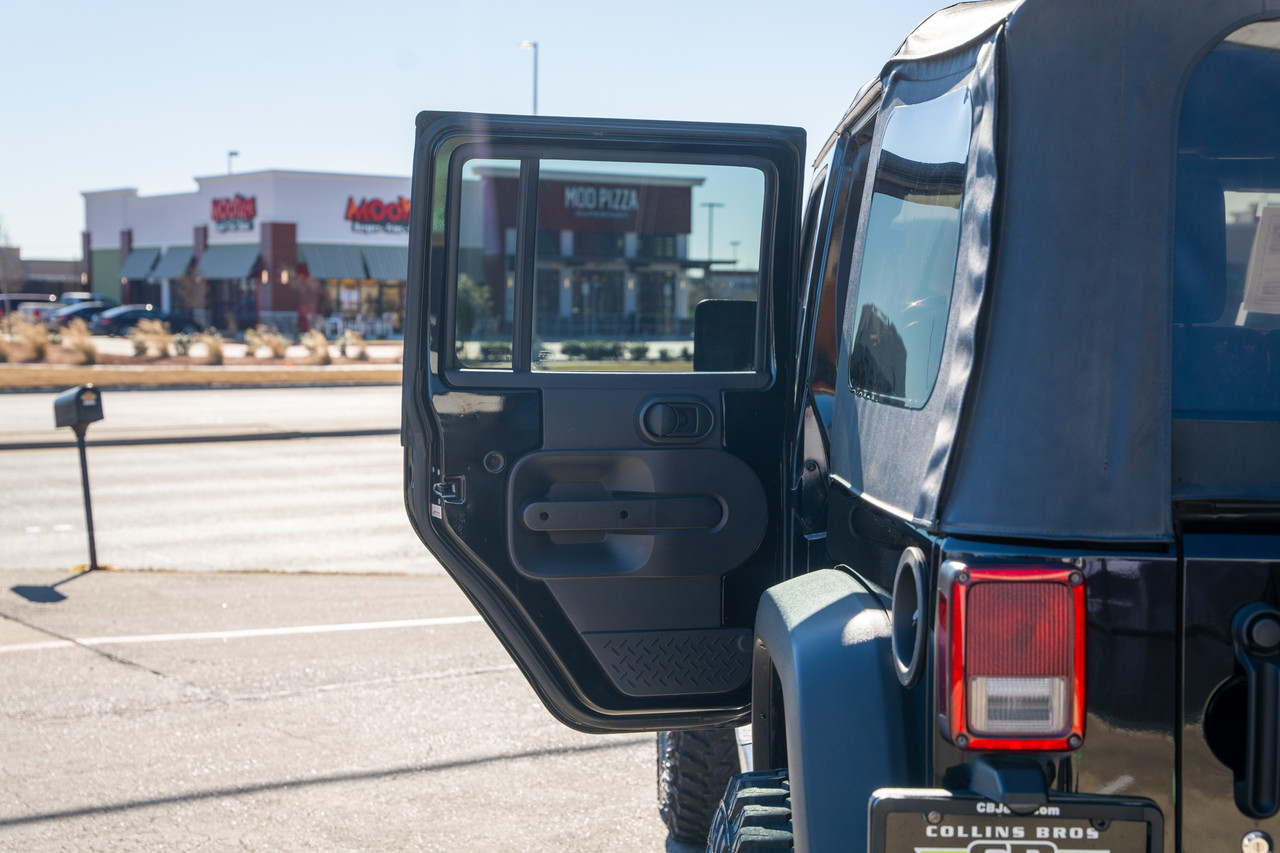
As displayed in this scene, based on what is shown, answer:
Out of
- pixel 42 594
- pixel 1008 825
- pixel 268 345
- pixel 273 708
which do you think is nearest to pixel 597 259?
pixel 1008 825

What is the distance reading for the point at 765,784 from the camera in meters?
2.36

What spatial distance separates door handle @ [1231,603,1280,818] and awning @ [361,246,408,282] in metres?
56.0

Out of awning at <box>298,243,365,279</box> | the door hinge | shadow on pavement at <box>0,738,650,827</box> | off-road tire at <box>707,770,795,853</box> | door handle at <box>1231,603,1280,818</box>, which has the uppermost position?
awning at <box>298,243,365,279</box>

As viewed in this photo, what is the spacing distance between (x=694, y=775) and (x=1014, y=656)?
225 centimetres

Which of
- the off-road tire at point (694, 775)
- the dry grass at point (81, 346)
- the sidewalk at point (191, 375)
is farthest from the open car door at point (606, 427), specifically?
the dry grass at point (81, 346)

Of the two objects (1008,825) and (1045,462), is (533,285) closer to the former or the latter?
(1045,462)

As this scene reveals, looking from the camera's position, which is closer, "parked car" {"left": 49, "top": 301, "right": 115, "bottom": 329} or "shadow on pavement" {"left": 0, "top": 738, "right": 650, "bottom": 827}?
"shadow on pavement" {"left": 0, "top": 738, "right": 650, "bottom": 827}

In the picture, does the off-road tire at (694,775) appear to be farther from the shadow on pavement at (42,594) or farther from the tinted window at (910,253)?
the shadow on pavement at (42,594)

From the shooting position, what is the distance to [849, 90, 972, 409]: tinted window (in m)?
2.00

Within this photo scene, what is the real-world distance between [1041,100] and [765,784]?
1382 millimetres

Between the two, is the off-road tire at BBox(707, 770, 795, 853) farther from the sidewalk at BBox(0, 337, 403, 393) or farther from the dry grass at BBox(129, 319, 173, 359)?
the dry grass at BBox(129, 319, 173, 359)

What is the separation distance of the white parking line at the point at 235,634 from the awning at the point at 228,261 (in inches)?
2047

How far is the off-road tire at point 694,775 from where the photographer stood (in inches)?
146

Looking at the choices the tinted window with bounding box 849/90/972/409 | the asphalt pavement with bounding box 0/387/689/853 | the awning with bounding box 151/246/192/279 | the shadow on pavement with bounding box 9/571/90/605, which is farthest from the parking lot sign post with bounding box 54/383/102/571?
the awning with bounding box 151/246/192/279
